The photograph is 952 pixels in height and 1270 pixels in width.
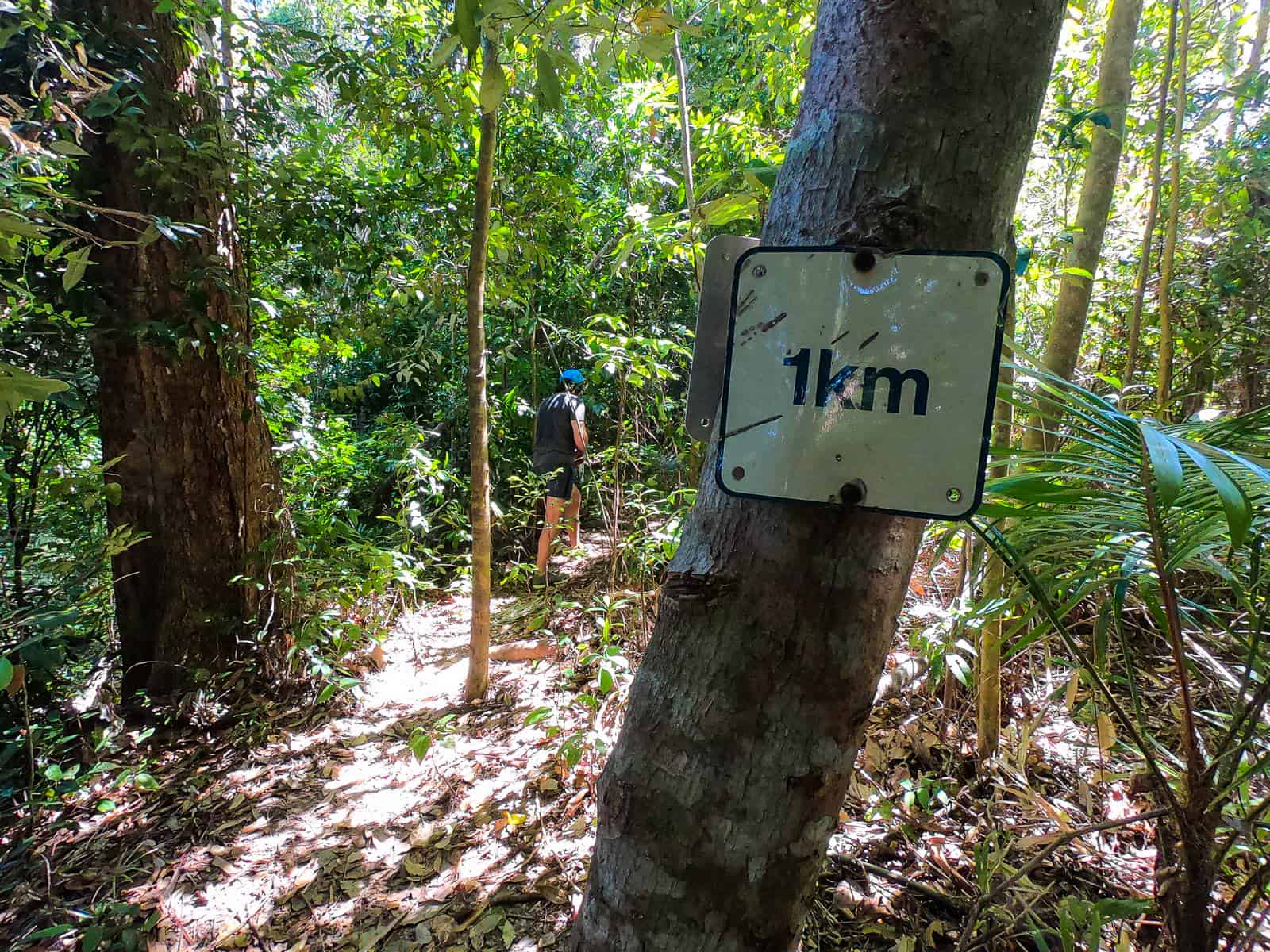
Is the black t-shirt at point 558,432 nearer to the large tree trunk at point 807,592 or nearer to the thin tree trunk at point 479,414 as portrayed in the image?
the thin tree trunk at point 479,414

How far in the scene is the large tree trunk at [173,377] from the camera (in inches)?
96.5

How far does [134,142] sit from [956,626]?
329cm

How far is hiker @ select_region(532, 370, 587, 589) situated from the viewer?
4.75 m

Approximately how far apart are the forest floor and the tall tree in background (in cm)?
32

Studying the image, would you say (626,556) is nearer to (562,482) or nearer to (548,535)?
(548,535)

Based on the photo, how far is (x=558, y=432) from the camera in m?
4.89

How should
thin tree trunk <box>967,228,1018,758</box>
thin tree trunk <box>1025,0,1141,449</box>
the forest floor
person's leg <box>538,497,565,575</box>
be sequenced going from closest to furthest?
the forest floor → thin tree trunk <box>967,228,1018,758</box> → thin tree trunk <box>1025,0,1141,449</box> → person's leg <box>538,497,565,575</box>

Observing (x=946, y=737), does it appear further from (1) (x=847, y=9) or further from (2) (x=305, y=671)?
(2) (x=305, y=671)

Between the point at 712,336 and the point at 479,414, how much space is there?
7.49ft

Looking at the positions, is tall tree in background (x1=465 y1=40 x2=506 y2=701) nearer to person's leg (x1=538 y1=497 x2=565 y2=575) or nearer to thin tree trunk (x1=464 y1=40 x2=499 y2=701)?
thin tree trunk (x1=464 y1=40 x2=499 y2=701)

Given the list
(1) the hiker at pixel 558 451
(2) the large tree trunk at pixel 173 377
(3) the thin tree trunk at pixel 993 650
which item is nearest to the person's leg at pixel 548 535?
(1) the hiker at pixel 558 451

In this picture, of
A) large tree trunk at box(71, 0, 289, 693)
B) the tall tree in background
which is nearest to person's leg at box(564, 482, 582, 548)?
the tall tree in background

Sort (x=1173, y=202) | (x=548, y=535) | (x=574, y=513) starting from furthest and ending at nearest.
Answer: (x=574, y=513) → (x=548, y=535) → (x=1173, y=202)

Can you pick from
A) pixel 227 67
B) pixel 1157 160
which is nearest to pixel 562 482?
pixel 227 67
